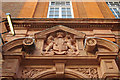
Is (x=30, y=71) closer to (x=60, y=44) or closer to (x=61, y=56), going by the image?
(x=61, y=56)

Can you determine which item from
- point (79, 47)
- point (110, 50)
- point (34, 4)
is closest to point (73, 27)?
point (79, 47)

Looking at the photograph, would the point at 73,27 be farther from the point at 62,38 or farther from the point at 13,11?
the point at 13,11

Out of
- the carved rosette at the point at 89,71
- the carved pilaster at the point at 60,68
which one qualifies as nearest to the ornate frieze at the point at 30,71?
the carved pilaster at the point at 60,68

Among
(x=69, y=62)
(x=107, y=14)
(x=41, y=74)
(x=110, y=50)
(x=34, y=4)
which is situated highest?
(x=34, y=4)

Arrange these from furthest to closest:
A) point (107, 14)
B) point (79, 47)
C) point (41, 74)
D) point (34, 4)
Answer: point (34, 4)
point (107, 14)
point (79, 47)
point (41, 74)

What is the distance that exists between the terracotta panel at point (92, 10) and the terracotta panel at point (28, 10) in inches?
164

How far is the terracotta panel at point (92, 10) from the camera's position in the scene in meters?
9.96

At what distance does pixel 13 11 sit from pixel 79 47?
666 cm

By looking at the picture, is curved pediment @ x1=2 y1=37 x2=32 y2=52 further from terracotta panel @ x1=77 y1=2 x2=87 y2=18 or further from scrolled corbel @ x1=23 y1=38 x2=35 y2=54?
terracotta panel @ x1=77 y1=2 x2=87 y2=18

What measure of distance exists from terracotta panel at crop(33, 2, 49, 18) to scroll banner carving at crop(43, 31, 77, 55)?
3244mm

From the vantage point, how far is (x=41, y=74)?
570cm

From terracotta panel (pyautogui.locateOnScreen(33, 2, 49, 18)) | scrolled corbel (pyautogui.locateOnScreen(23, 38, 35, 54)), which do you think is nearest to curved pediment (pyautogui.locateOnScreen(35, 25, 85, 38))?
scrolled corbel (pyautogui.locateOnScreen(23, 38, 35, 54))

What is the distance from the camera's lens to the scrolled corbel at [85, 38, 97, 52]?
6105 mm

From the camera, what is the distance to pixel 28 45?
618 centimetres
